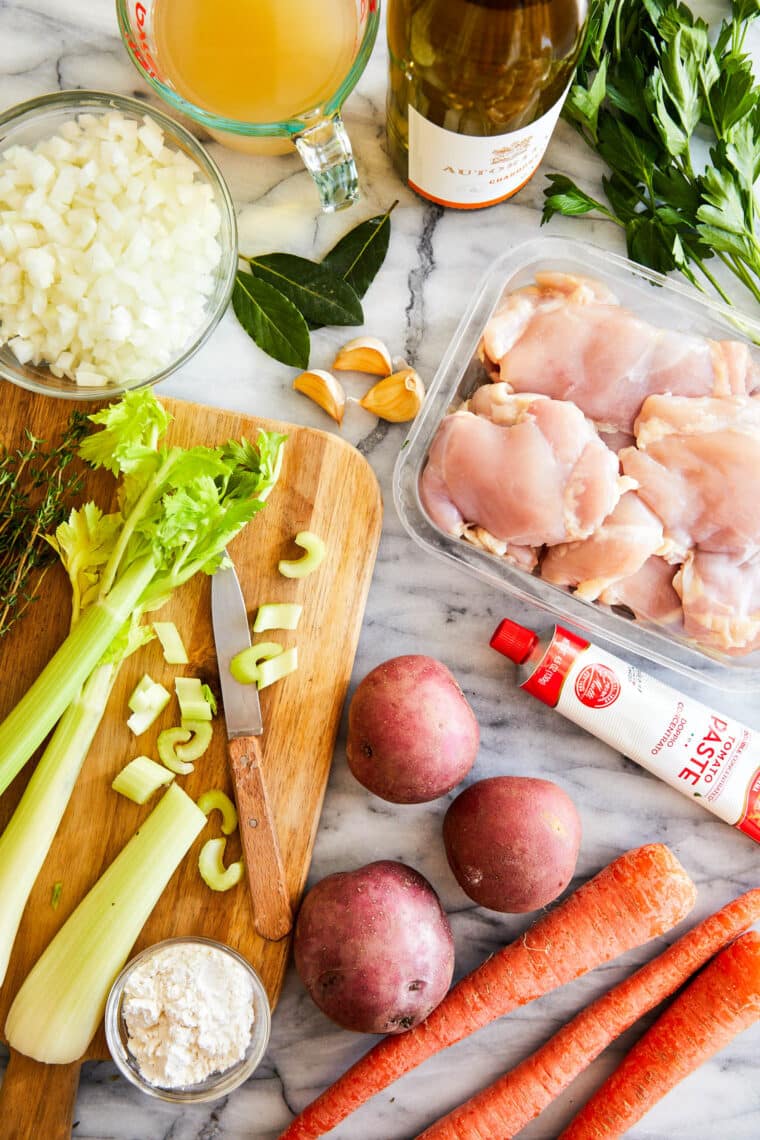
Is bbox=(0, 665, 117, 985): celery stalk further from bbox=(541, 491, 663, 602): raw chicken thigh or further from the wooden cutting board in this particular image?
bbox=(541, 491, 663, 602): raw chicken thigh

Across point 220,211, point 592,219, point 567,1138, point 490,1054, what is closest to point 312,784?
point 490,1054

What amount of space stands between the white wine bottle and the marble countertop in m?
0.23

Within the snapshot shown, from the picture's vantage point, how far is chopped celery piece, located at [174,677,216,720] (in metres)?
1.40

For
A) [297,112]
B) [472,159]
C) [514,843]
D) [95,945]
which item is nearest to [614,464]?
[472,159]

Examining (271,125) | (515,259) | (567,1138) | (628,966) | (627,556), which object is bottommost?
(567,1138)

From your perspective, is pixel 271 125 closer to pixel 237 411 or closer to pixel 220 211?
pixel 220 211

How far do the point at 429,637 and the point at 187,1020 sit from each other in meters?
0.69

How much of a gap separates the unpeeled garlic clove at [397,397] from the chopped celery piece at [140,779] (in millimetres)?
690

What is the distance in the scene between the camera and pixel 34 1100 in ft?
4.47

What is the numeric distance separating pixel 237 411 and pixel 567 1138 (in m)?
1.36

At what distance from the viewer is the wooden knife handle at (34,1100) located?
1357mm

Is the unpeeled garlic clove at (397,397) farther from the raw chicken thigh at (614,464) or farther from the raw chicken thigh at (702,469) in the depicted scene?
the raw chicken thigh at (702,469)

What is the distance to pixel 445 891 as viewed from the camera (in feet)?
4.99

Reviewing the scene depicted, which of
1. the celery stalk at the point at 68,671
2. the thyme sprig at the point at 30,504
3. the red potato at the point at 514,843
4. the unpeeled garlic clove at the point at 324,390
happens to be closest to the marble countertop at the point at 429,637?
the unpeeled garlic clove at the point at 324,390
